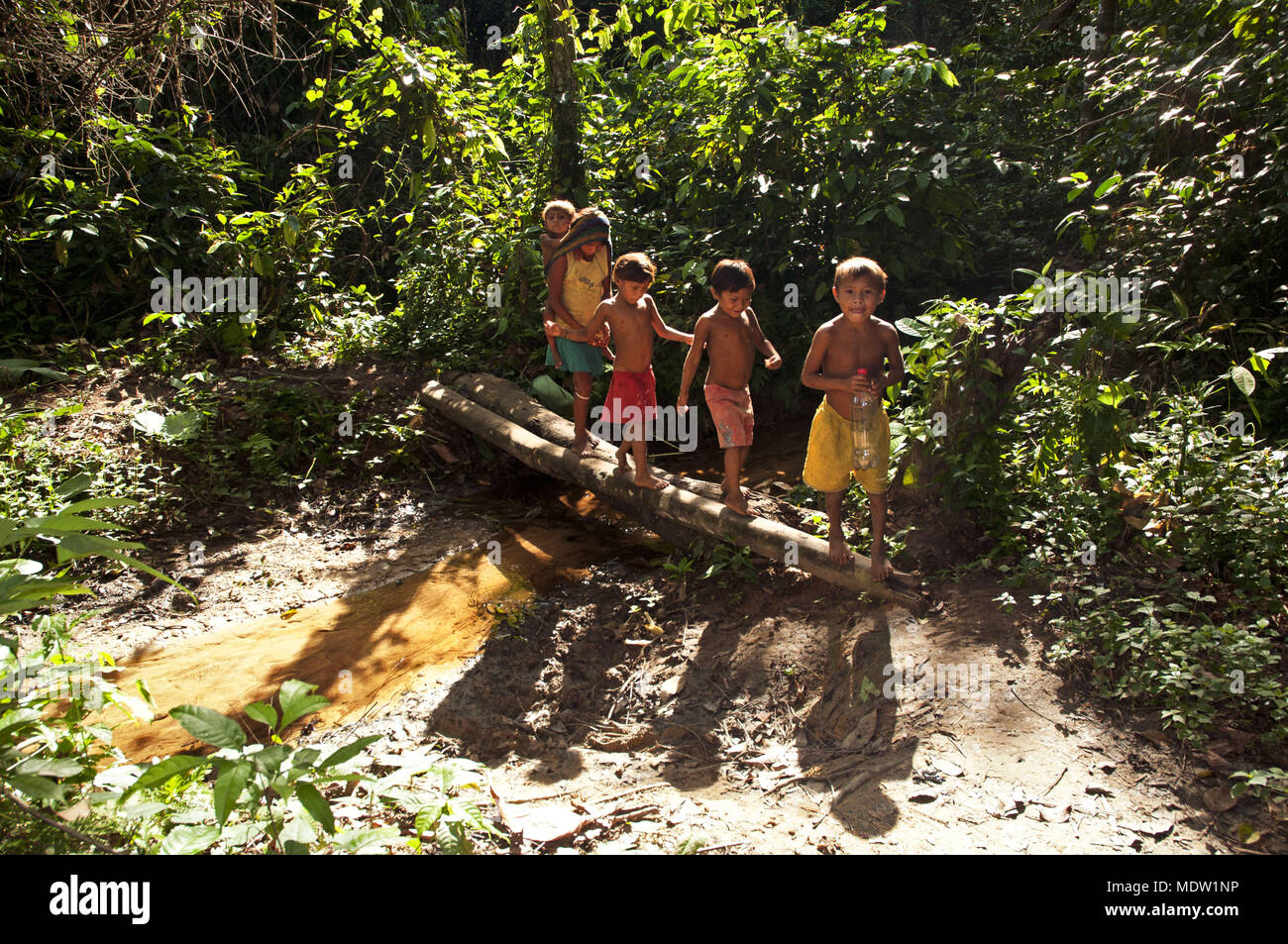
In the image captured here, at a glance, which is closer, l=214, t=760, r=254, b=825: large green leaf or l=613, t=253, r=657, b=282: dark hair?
l=214, t=760, r=254, b=825: large green leaf

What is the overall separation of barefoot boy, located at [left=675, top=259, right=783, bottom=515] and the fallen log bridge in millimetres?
213

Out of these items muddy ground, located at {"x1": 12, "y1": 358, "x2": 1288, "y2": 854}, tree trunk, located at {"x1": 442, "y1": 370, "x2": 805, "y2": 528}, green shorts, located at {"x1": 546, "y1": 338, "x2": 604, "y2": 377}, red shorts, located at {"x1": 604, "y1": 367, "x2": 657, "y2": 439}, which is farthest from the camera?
green shorts, located at {"x1": 546, "y1": 338, "x2": 604, "y2": 377}

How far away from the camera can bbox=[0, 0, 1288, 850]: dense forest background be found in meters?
4.11

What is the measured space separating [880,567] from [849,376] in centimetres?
93

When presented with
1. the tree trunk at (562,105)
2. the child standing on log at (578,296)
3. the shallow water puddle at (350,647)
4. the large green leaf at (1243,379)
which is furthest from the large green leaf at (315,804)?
the tree trunk at (562,105)

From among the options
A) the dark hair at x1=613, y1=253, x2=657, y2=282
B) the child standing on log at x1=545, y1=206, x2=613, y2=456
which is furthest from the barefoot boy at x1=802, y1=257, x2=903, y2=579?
the child standing on log at x1=545, y1=206, x2=613, y2=456

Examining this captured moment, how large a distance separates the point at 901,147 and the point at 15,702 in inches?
276

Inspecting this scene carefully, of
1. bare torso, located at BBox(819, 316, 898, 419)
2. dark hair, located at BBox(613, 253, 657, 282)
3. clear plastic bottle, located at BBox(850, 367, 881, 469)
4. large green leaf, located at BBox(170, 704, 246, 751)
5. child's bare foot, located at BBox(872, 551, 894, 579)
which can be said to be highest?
dark hair, located at BBox(613, 253, 657, 282)

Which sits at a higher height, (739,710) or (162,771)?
(162,771)

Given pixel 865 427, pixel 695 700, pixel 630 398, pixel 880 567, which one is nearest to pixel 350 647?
pixel 695 700

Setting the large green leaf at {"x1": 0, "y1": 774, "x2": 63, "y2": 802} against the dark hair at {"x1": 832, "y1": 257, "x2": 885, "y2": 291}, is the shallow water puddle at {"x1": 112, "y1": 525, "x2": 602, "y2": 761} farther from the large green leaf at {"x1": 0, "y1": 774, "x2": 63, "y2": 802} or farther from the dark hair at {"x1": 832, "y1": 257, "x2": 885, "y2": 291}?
the dark hair at {"x1": 832, "y1": 257, "x2": 885, "y2": 291}

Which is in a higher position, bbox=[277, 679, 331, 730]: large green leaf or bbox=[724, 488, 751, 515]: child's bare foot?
bbox=[724, 488, 751, 515]: child's bare foot

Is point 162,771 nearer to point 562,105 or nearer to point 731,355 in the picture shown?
point 731,355

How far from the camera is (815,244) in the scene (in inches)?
307
